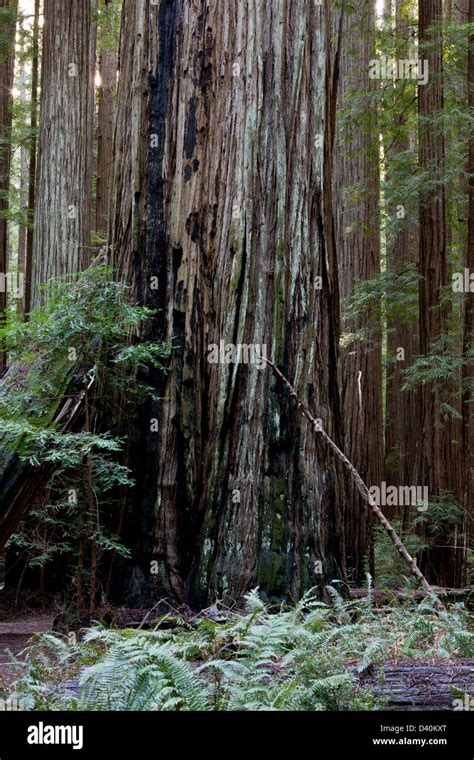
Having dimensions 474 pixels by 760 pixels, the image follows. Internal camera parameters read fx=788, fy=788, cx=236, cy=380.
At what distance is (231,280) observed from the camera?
6.14 metres

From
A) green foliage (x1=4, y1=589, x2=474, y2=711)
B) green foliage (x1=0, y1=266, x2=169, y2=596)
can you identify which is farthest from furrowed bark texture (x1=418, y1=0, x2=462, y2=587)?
green foliage (x1=4, y1=589, x2=474, y2=711)

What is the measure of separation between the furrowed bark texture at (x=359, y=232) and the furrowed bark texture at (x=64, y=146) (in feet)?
13.9

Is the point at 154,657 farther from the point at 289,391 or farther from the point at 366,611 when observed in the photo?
the point at 289,391

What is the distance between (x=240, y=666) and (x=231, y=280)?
350 centimetres

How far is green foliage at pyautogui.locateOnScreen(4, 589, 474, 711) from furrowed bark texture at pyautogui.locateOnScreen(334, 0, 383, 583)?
9.03 m

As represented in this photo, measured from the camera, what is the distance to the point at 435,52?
37.9ft

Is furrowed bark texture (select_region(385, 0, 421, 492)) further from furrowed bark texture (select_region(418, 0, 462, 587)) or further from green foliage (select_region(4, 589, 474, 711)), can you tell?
green foliage (select_region(4, 589, 474, 711))

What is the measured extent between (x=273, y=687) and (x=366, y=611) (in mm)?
1651

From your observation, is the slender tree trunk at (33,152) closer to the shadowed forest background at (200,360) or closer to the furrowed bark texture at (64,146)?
the furrowed bark texture at (64,146)

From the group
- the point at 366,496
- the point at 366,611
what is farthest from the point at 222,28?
the point at 366,611

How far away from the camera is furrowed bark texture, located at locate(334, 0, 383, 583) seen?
13.4 meters

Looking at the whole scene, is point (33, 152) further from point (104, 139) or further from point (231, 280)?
point (231, 280)
